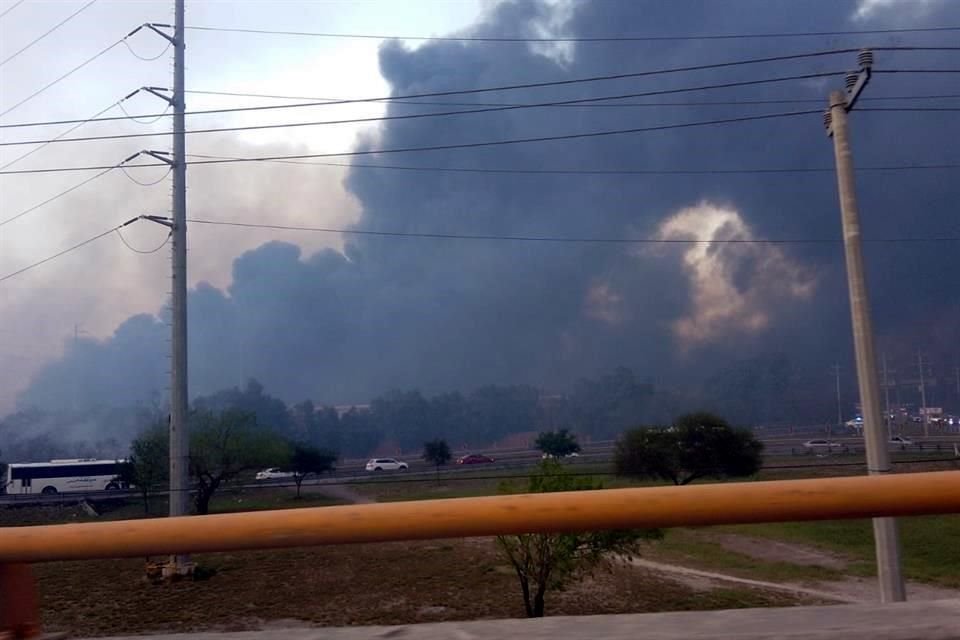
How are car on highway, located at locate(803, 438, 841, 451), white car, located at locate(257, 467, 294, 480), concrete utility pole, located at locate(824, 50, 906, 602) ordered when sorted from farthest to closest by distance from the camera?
white car, located at locate(257, 467, 294, 480) < car on highway, located at locate(803, 438, 841, 451) < concrete utility pole, located at locate(824, 50, 906, 602)

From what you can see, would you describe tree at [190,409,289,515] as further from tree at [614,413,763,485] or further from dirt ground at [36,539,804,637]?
dirt ground at [36,539,804,637]

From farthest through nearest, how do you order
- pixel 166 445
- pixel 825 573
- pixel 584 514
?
pixel 166 445, pixel 825 573, pixel 584 514

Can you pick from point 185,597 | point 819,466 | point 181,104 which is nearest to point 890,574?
point 185,597

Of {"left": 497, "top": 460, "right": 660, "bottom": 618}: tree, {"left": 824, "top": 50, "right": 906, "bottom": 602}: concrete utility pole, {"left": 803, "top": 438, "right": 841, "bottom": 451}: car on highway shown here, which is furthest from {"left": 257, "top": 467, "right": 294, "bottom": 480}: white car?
{"left": 824, "top": 50, "right": 906, "bottom": 602}: concrete utility pole

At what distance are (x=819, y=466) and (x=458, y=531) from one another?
28.1 metres

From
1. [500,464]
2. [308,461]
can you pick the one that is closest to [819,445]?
[500,464]

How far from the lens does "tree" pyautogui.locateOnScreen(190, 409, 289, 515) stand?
42281mm

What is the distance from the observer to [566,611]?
1346 centimetres

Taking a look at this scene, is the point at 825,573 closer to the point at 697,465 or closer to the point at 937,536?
the point at 937,536

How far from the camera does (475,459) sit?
163ft

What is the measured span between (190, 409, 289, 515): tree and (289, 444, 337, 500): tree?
84 cm

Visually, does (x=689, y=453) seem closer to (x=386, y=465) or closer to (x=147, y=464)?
(x=386, y=465)

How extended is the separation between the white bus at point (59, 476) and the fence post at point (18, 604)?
45.8 m

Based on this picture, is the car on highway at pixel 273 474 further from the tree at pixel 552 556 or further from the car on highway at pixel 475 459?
the tree at pixel 552 556
